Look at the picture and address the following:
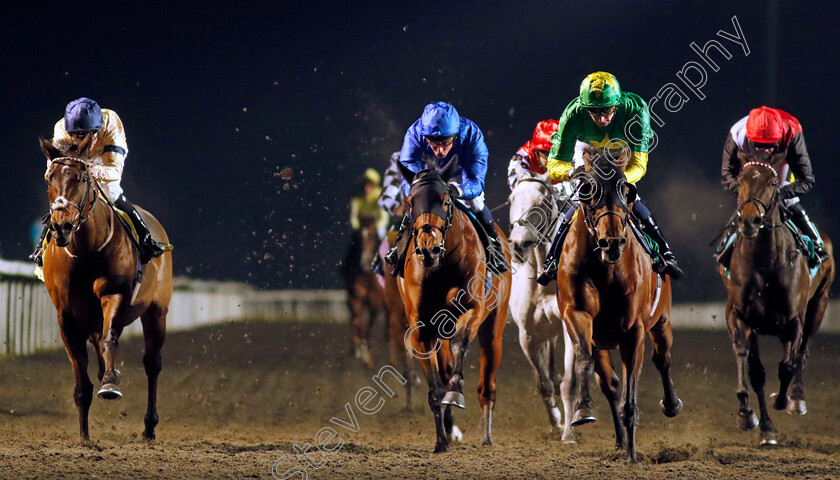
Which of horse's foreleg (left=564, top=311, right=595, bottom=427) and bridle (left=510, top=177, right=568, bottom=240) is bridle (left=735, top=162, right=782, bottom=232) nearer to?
bridle (left=510, top=177, right=568, bottom=240)

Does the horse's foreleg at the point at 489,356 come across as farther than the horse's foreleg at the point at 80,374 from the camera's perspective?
Yes

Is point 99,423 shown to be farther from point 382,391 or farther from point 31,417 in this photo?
point 382,391

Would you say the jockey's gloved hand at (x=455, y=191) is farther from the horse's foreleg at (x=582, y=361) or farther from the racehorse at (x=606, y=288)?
the horse's foreleg at (x=582, y=361)

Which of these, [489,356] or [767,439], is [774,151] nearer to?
[767,439]

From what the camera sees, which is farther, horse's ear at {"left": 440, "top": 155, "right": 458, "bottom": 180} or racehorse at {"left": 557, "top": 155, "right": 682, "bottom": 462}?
horse's ear at {"left": 440, "top": 155, "right": 458, "bottom": 180}

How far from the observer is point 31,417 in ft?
19.2

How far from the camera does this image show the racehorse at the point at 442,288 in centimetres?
401

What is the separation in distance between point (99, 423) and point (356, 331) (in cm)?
249

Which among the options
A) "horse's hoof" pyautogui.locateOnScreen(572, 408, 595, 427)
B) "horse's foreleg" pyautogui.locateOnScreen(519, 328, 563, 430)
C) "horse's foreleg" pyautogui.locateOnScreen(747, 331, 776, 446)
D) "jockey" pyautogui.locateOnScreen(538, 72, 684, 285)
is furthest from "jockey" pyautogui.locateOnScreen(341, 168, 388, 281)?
"horse's hoof" pyautogui.locateOnScreen(572, 408, 595, 427)

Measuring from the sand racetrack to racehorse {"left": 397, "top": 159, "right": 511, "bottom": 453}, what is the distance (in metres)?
0.34

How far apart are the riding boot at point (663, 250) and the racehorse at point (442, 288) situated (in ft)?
2.61

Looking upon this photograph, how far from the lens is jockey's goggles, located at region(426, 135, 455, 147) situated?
4.49 m

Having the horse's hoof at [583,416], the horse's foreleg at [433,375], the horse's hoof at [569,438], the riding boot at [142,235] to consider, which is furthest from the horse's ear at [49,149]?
the horse's hoof at [569,438]

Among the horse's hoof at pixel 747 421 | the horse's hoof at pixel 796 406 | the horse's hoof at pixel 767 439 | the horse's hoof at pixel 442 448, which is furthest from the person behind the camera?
the horse's hoof at pixel 796 406
